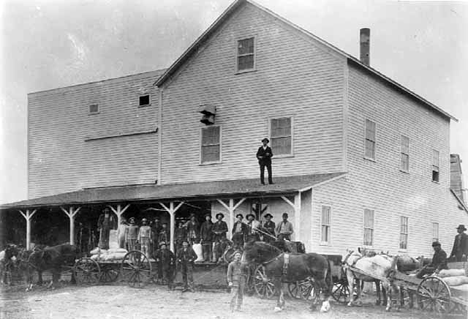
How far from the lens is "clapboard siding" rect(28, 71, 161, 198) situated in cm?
2781

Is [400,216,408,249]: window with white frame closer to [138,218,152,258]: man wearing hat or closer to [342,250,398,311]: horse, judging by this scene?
[342,250,398,311]: horse

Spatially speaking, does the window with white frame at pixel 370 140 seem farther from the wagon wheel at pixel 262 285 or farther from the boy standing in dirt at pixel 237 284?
the boy standing in dirt at pixel 237 284

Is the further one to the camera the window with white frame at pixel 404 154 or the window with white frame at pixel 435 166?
the window with white frame at pixel 435 166

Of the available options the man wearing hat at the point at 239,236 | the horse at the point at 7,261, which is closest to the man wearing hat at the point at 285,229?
the man wearing hat at the point at 239,236

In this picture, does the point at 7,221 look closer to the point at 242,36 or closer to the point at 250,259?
the point at 242,36

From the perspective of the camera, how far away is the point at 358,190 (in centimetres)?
2259

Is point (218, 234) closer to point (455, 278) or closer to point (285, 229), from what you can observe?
point (285, 229)

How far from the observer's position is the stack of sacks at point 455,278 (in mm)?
14523

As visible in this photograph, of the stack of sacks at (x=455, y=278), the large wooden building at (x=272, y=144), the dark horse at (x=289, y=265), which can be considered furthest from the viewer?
the large wooden building at (x=272, y=144)

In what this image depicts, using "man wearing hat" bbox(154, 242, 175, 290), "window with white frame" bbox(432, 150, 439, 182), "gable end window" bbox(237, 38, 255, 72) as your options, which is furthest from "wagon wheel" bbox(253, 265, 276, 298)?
"window with white frame" bbox(432, 150, 439, 182)

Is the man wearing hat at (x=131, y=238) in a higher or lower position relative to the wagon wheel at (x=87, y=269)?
higher

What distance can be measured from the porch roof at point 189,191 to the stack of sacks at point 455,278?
4.88 metres

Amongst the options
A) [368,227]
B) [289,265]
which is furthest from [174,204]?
[289,265]

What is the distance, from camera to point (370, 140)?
2375 centimetres
